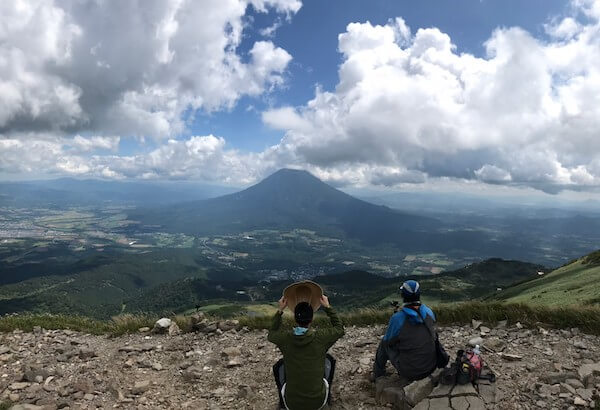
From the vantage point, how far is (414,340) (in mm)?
7691

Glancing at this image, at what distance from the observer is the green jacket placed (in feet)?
21.6

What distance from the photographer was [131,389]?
902 cm

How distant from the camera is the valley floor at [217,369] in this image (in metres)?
7.90

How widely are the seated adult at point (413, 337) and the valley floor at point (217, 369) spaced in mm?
1189

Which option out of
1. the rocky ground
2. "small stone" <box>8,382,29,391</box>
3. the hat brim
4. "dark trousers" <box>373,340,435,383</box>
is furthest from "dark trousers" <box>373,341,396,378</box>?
"small stone" <box>8,382,29,391</box>

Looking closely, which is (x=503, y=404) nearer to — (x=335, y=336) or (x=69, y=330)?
(x=335, y=336)

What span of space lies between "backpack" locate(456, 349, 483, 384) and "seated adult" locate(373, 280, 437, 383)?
585mm

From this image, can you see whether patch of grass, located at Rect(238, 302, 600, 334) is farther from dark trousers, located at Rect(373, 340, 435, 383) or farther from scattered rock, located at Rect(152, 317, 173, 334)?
dark trousers, located at Rect(373, 340, 435, 383)

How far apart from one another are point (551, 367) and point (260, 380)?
286 inches

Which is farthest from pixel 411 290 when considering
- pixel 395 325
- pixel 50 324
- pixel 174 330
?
pixel 50 324

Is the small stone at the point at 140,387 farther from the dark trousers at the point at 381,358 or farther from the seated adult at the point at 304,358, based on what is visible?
the dark trousers at the point at 381,358

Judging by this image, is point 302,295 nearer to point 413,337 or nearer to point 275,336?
point 275,336

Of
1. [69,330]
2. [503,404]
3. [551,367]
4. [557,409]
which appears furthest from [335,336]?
[69,330]

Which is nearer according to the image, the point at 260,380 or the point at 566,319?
A: the point at 260,380
